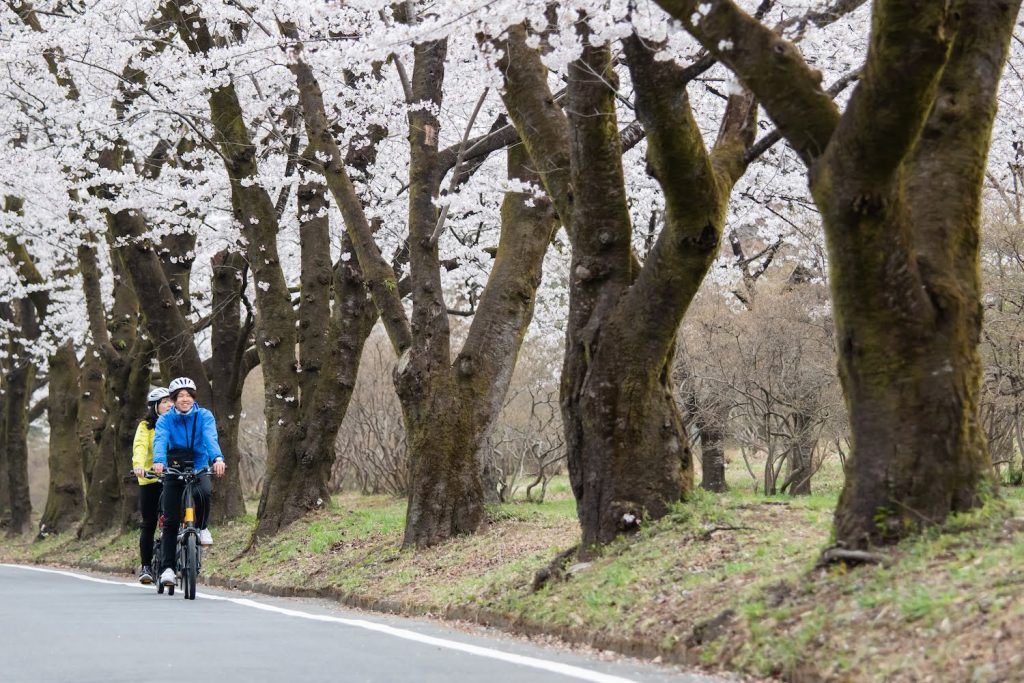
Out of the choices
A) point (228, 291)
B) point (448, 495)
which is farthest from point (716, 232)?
point (228, 291)

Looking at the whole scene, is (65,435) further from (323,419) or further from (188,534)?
(188,534)

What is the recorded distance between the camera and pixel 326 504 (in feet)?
59.7

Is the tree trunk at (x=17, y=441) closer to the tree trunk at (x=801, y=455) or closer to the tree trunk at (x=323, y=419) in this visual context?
the tree trunk at (x=323, y=419)

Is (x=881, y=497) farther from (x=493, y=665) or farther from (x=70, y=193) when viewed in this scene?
(x=70, y=193)

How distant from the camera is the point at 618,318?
33.9 feet

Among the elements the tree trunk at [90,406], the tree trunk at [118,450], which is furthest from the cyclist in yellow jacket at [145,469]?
the tree trunk at [90,406]

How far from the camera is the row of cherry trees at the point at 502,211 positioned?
24.4 feet

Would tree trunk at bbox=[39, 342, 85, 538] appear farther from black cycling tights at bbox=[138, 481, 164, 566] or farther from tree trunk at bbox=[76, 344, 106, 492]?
black cycling tights at bbox=[138, 481, 164, 566]

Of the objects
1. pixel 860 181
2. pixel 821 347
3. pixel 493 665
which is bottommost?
pixel 493 665

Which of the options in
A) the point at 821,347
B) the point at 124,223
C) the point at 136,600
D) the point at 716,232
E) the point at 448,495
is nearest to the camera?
the point at 716,232

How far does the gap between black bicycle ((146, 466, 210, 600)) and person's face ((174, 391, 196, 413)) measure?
56 centimetres

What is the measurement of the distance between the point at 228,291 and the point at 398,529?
304 inches

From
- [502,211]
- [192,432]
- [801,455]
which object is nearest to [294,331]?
[502,211]

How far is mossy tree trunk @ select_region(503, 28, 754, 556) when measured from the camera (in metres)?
9.99
